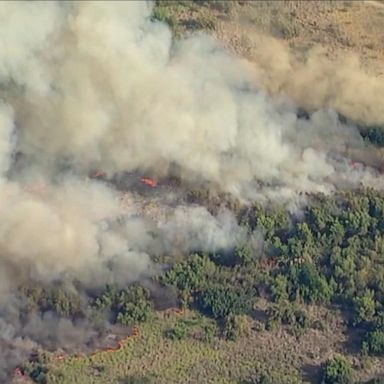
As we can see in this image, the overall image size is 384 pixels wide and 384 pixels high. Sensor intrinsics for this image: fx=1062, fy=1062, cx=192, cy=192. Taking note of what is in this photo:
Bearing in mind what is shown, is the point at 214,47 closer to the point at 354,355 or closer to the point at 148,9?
the point at 148,9

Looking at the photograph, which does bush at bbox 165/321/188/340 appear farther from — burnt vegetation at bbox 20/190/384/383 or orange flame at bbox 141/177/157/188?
orange flame at bbox 141/177/157/188

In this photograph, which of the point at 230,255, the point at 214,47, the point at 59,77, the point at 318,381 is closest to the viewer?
the point at 318,381

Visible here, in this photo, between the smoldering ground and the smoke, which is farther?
the smoke

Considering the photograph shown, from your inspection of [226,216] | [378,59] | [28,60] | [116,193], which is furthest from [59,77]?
[378,59]

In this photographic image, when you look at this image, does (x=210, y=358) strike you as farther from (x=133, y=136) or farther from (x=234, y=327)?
(x=133, y=136)

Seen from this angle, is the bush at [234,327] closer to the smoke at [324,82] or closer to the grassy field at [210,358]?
the grassy field at [210,358]

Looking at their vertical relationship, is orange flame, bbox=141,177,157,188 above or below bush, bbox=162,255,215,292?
above

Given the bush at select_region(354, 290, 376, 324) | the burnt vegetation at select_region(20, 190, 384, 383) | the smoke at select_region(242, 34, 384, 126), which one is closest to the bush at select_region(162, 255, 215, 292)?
the burnt vegetation at select_region(20, 190, 384, 383)
